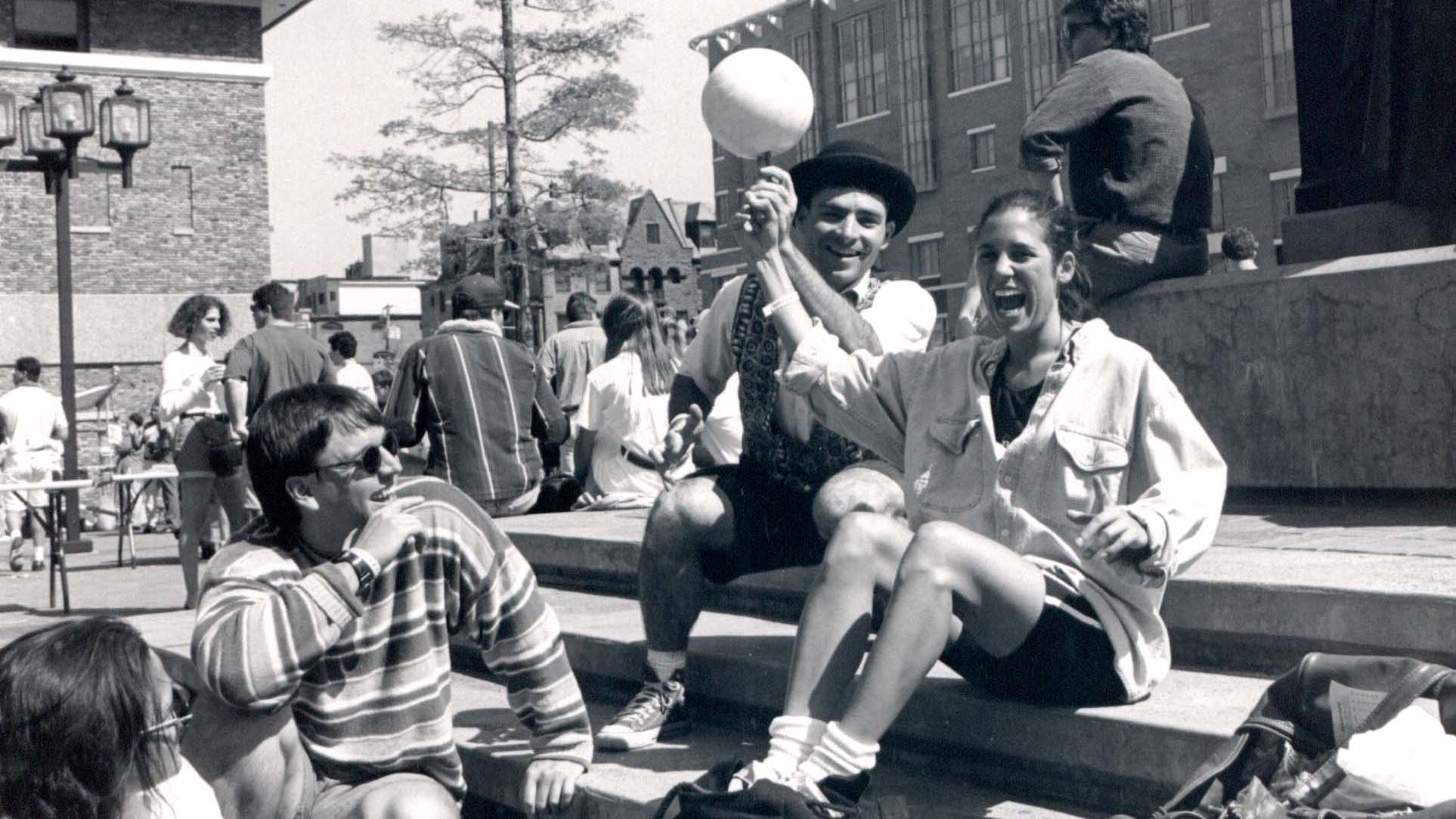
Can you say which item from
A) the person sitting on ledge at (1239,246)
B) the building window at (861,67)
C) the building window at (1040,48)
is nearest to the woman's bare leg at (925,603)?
the person sitting on ledge at (1239,246)

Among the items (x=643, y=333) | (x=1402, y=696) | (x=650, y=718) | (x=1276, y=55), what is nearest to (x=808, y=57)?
(x=1276, y=55)

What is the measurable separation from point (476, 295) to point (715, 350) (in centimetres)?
333

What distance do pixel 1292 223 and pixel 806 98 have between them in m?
2.21

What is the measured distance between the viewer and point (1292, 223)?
5.63m

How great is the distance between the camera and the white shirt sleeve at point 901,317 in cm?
420

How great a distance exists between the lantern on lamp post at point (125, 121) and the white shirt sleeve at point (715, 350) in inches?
460

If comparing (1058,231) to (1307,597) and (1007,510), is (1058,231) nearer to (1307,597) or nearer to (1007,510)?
(1007,510)

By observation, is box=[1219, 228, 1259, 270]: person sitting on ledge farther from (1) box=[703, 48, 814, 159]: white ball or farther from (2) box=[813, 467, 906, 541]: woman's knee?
(2) box=[813, 467, 906, 541]: woman's knee

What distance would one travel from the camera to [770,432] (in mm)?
4219

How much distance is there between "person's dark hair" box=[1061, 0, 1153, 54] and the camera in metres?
5.40

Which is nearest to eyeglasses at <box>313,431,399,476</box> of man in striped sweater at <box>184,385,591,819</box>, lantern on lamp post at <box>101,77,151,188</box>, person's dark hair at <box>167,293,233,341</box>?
man in striped sweater at <box>184,385,591,819</box>

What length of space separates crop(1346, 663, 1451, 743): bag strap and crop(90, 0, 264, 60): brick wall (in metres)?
31.3

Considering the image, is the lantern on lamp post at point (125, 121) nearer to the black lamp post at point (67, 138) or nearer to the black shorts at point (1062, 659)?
the black lamp post at point (67, 138)

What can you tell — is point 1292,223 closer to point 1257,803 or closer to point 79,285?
point 1257,803
